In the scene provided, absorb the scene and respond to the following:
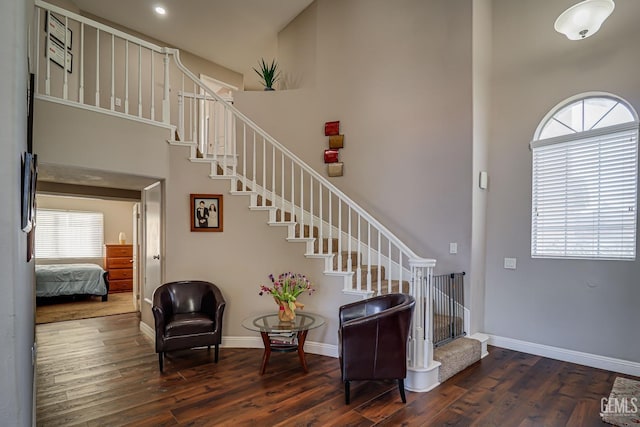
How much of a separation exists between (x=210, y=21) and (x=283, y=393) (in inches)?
217

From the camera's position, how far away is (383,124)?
4531 mm

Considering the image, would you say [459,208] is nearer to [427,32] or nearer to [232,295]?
[427,32]

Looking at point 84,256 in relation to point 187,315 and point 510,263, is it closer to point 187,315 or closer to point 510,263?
point 187,315

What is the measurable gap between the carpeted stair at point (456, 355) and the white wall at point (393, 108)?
2.67 ft

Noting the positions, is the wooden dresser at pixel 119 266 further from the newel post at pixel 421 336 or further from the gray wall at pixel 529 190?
the gray wall at pixel 529 190

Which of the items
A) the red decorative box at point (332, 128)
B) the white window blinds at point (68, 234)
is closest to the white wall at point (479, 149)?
the red decorative box at point (332, 128)

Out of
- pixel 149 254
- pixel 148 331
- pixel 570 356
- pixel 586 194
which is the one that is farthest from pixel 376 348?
pixel 149 254

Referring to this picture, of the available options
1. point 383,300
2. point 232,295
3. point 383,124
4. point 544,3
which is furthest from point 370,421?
point 544,3

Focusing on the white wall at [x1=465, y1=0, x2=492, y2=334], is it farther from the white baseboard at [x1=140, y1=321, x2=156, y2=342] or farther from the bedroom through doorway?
the bedroom through doorway

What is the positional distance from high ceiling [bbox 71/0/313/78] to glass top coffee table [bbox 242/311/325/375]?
182 inches

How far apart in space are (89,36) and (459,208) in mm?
5885

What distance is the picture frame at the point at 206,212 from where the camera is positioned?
4.03 metres

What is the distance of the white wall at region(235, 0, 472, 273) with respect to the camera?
13.0 feet

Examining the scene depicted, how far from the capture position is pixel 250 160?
5.23 metres
